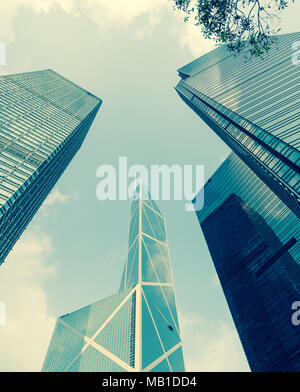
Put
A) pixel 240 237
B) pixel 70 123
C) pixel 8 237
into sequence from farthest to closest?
pixel 240 237 < pixel 70 123 < pixel 8 237

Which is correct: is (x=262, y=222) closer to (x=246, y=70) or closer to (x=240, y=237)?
(x=240, y=237)

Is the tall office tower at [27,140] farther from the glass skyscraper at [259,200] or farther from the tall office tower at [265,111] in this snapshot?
the glass skyscraper at [259,200]

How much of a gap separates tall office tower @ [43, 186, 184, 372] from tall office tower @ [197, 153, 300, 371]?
732 inches

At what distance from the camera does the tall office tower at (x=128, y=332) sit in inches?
2055

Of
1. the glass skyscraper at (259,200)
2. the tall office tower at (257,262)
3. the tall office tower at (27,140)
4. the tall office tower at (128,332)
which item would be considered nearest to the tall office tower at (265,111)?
the glass skyscraper at (259,200)

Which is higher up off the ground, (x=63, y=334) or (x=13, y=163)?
(x=13, y=163)

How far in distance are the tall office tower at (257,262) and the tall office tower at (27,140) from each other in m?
54.1

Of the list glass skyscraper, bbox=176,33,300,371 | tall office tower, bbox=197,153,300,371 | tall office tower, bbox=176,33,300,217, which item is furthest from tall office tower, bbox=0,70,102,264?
tall office tower, bbox=197,153,300,371

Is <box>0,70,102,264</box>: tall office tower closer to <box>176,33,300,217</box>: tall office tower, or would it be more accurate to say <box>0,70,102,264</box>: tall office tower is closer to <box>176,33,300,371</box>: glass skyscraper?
<box>176,33,300,217</box>: tall office tower

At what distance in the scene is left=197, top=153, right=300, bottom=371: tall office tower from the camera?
53.0 metres

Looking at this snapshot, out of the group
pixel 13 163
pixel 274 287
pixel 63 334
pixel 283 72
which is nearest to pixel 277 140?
pixel 283 72

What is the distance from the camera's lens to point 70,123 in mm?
61094
